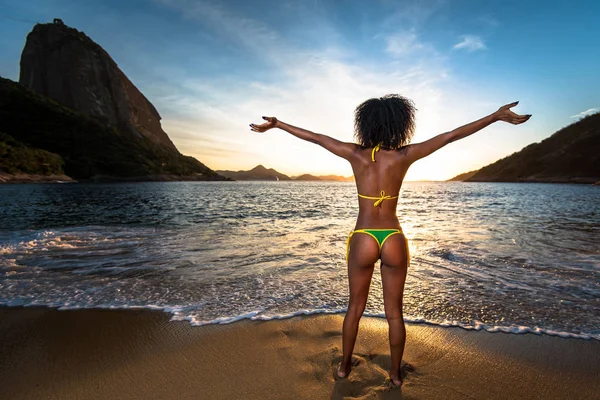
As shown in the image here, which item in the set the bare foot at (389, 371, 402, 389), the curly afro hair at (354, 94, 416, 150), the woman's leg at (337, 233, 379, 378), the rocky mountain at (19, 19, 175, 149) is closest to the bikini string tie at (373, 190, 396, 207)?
the woman's leg at (337, 233, 379, 378)

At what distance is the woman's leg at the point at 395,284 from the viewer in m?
2.79

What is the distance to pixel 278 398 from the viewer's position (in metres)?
2.68

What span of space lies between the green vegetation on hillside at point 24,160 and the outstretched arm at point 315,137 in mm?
93170

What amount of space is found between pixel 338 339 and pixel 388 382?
0.92 m

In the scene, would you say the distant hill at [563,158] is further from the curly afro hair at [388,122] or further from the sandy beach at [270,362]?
the curly afro hair at [388,122]

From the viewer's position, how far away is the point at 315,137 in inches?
125

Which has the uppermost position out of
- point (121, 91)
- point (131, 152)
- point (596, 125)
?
point (121, 91)

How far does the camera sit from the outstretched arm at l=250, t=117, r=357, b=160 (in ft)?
9.87

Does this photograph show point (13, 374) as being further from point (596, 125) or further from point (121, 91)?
point (121, 91)

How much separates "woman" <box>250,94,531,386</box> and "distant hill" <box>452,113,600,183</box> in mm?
121004

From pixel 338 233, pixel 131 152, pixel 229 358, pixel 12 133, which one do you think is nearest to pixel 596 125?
pixel 338 233

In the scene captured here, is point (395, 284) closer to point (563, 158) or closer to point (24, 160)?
point (24, 160)

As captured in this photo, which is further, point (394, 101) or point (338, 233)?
point (338, 233)

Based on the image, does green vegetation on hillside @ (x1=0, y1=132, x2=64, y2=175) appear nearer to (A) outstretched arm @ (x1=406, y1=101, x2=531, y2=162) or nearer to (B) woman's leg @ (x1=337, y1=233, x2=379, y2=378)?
(B) woman's leg @ (x1=337, y1=233, x2=379, y2=378)
